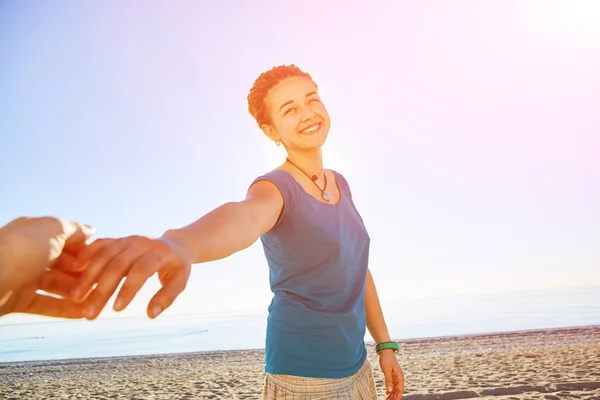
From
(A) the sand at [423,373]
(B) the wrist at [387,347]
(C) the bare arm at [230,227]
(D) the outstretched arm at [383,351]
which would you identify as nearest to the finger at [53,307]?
(C) the bare arm at [230,227]

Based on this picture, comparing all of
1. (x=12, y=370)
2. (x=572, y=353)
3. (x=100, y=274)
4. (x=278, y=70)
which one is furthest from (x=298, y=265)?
(x=12, y=370)

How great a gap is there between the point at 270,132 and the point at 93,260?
1.64 m

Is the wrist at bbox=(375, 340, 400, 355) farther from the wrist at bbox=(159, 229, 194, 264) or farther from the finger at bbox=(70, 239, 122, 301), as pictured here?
the finger at bbox=(70, 239, 122, 301)

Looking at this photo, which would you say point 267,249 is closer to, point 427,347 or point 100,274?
point 100,274

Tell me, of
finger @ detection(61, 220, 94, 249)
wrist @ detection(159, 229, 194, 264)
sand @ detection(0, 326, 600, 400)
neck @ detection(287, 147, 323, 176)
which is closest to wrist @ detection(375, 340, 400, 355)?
neck @ detection(287, 147, 323, 176)

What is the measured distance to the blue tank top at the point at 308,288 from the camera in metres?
1.90

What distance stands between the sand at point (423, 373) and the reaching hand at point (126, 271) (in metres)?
8.18

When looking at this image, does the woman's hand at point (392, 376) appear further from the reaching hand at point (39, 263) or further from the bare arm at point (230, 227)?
the reaching hand at point (39, 263)

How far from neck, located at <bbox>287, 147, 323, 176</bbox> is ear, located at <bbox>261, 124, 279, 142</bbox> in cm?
16

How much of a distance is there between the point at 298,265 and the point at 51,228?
1.16 meters

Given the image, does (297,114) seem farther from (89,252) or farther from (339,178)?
(89,252)

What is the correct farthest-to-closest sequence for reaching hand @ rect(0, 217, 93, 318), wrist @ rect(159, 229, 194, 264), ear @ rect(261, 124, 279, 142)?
1. ear @ rect(261, 124, 279, 142)
2. wrist @ rect(159, 229, 194, 264)
3. reaching hand @ rect(0, 217, 93, 318)

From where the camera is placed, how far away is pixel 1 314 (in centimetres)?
90

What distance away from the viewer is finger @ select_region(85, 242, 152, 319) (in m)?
0.83
